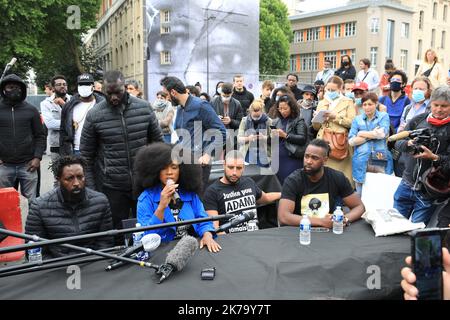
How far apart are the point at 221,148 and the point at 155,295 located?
10.2 feet

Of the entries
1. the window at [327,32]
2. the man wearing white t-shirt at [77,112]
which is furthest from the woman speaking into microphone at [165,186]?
the window at [327,32]

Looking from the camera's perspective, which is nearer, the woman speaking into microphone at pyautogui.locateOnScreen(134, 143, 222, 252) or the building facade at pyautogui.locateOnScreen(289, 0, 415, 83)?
the woman speaking into microphone at pyautogui.locateOnScreen(134, 143, 222, 252)

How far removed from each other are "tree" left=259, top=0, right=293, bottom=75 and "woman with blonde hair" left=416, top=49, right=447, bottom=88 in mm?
35990

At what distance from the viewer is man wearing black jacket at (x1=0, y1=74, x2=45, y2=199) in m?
4.73

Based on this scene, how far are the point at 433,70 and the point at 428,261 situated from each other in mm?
7315

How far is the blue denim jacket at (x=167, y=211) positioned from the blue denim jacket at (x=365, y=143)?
302cm

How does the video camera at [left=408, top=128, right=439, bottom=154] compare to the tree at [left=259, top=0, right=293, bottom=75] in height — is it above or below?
below

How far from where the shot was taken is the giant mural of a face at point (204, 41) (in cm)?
2606

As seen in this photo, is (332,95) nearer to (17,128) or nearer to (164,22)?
(17,128)

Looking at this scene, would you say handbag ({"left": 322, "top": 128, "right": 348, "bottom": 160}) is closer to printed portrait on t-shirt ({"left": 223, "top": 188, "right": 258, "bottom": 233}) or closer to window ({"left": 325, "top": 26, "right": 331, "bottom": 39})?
printed portrait on t-shirt ({"left": 223, "top": 188, "right": 258, "bottom": 233})

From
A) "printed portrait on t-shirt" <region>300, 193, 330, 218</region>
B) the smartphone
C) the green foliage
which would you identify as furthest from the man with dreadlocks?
the green foliage

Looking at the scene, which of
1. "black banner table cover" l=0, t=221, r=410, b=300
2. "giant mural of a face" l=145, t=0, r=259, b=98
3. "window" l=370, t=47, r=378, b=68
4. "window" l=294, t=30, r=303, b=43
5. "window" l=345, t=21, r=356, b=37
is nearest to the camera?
"black banner table cover" l=0, t=221, r=410, b=300

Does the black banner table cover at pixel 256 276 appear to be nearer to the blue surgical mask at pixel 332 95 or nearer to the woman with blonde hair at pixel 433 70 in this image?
the blue surgical mask at pixel 332 95

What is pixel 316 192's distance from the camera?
11.0ft
